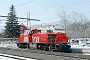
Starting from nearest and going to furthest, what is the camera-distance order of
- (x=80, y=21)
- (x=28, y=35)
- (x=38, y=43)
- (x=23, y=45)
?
(x=38, y=43)
(x=28, y=35)
(x=23, y=45)
(x=80, y=21)

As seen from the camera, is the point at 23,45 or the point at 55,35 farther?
the point at 23,45

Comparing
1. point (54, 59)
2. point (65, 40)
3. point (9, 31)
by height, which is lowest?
point (54, 59)

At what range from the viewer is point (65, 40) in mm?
23609

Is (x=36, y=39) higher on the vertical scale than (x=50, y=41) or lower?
higher

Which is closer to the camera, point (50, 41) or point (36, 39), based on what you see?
point (50, 41)

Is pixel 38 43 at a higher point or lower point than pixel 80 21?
lower

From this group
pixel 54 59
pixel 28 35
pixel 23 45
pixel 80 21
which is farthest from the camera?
pixel 80 21

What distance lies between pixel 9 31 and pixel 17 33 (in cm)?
291

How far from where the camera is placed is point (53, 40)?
76.5 ft

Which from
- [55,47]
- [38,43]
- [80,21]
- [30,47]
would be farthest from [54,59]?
[80,21]

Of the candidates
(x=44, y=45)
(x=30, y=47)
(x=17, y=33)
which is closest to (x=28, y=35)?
(x=30, y=47)

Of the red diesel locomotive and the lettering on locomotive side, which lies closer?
the red diesel locomotive

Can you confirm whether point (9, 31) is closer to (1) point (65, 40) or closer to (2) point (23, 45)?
(2) point (23, 45)

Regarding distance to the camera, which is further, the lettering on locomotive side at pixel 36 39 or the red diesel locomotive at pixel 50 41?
the lettering on locomotive side at pixel 36 39
